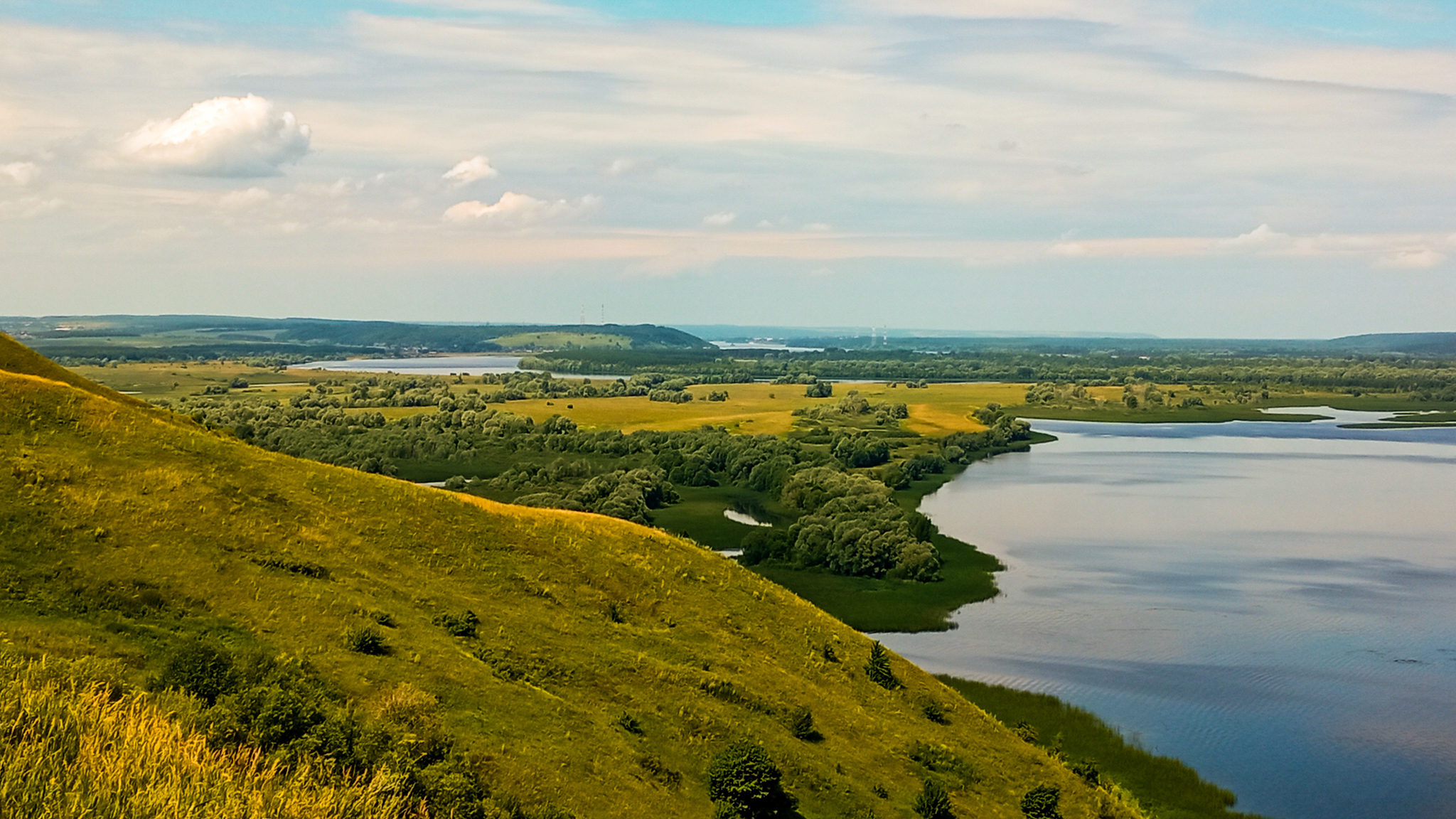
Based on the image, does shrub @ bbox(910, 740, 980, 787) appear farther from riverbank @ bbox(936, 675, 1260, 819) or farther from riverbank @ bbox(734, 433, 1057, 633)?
riverbank @ bbox(734, 433, 1057, 633)

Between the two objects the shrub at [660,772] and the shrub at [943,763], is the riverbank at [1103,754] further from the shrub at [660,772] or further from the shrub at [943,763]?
the shrub at [660,772]

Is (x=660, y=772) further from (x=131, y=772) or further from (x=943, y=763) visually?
(x=131, y=772)

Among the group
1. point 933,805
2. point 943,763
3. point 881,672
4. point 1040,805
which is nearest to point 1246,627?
point 881,672

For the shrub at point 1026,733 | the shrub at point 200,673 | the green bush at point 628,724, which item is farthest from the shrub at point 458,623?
the shrub at point 1026,733


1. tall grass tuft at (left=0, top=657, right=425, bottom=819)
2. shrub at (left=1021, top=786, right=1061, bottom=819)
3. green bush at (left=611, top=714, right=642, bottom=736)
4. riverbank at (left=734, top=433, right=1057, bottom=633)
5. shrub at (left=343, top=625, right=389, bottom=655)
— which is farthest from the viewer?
riverbank at (left=734, top=433, right=1057, bottom=633)

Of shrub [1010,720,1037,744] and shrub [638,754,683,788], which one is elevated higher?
shrub [638,754,683,788]

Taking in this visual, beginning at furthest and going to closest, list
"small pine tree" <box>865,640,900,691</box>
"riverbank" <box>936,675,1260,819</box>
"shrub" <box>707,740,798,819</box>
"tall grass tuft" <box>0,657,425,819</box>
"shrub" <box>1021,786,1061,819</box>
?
"riverbank" <box>936,675,1260,819</box>
"small pine tree" <box>865,640,900,691</box>
"shrub" <box>1021,786,1061,819</box>
"shrub" <box>707,740,798,819</box>
"tall grass tuft" <box>0,657,425,819</box>

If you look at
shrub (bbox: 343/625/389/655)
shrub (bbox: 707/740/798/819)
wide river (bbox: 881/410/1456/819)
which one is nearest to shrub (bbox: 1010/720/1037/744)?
wide river (bbox: 881/410/1456/819)
